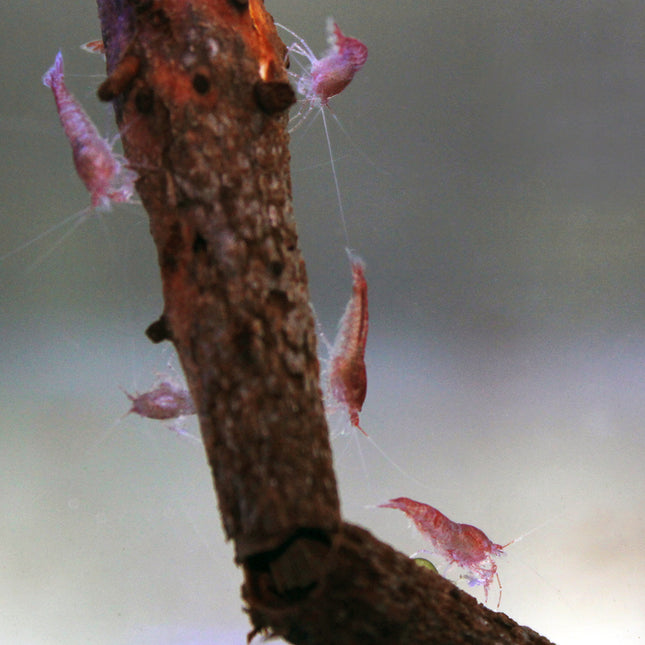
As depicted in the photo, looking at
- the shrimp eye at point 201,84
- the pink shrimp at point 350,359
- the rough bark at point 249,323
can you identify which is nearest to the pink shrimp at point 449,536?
the pink shrimp at point 350,359

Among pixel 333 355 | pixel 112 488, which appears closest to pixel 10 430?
pixel 112 488

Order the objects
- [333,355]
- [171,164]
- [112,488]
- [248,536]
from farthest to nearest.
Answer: [112,488], [333,355], [171,164], [248,536]

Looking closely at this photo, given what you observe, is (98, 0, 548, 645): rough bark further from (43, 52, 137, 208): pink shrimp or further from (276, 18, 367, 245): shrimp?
(276, 18, 367, 245): shrimp

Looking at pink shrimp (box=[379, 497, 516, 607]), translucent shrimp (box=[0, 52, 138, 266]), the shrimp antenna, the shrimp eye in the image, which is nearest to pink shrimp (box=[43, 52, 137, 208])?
translucent shrimp (box=[0, 52, 138, 266])

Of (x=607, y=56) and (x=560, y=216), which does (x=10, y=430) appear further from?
(x=607, y=56)

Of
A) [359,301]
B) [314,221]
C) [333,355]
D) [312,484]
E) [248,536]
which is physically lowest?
[248,536]

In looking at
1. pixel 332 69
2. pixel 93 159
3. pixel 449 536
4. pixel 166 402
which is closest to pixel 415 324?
pixel 449 536

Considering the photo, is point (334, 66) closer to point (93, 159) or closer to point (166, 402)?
point (93, 159)
